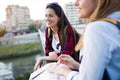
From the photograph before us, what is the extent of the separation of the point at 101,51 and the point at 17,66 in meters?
2.48

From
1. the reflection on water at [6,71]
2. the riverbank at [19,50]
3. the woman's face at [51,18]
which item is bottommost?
the reflection on water at [6,71]

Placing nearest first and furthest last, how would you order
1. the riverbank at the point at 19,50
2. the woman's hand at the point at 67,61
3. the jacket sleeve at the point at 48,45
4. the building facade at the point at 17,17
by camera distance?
the woman's hand at the point at 67,61 → the jacket sleeve at the point at 48,45 → the riverbank at the point at 19,50 → the building facade at the point at 17,17

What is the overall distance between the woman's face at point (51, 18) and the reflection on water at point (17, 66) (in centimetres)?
93

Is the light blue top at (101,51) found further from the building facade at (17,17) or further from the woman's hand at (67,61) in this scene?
the building facade at (17,17)

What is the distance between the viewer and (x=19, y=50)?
9.80 ft

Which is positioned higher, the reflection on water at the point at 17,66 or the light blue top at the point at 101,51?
the light blue top at the point at 101,51

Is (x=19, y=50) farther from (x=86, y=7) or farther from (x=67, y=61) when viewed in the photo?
(x=86, y=7)

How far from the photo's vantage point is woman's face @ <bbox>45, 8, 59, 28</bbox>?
1818 mm

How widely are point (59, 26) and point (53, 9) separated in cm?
13

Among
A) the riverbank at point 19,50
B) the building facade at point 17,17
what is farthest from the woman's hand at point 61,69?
the building facade at point 17,17

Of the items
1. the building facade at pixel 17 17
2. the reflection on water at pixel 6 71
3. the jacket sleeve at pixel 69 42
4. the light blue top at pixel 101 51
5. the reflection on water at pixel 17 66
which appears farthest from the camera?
the building facade at pixel 17 17

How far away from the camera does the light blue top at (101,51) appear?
0.61 m

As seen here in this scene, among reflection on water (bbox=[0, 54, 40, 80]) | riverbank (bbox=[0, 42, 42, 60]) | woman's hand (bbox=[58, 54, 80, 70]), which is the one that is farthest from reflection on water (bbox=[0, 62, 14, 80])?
woman's hand (bbox=[58, 54, 80, 70])

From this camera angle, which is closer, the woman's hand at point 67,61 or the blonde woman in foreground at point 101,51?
the blonde woman in foreground at point 101,51
